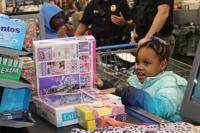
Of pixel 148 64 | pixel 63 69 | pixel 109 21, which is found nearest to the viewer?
pixel 63 69

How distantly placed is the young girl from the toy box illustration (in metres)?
0.14

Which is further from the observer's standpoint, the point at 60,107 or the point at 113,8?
the point at 113,8

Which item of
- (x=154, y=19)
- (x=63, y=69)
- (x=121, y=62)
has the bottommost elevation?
(x=121, y=62)

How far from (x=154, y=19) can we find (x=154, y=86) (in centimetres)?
139

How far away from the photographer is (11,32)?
1198 mm

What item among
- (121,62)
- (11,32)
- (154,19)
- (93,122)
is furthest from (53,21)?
(93,122)

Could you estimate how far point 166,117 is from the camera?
4.87 ft

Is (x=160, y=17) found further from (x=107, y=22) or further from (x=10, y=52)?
(x=10, y=52)

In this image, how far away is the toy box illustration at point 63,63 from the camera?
143 centimetres

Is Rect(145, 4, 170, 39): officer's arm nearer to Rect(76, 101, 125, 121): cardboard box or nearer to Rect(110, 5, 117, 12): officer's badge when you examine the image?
Rect(110, 5, 117, 12): officer's badge

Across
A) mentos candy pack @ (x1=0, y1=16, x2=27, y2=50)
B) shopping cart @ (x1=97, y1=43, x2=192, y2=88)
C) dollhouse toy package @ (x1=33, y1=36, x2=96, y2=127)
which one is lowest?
shopping cart @ (x1=97, y1=43, x2=192, y2=88)

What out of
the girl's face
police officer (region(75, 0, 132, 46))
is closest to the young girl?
the girl's face

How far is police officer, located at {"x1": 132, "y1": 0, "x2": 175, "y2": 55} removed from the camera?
2908 millimetres

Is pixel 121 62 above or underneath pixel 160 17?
underneath
